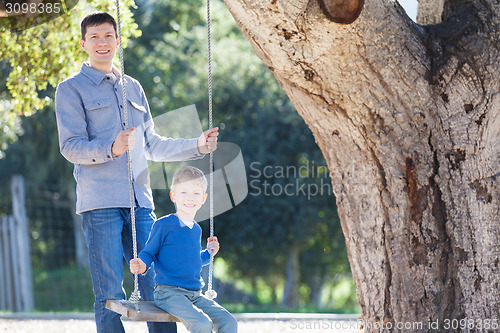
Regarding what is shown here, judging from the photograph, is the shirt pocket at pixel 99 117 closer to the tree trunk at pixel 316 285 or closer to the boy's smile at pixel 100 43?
the boy's smile at pixel 100 43

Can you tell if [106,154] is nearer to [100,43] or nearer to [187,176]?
[187,176]

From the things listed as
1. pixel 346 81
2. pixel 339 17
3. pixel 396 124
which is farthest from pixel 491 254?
pixel 339 17

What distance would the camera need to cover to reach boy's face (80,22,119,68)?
11.2 ft

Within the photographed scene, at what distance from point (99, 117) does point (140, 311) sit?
971mm

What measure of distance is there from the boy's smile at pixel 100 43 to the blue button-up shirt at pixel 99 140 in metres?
0.06

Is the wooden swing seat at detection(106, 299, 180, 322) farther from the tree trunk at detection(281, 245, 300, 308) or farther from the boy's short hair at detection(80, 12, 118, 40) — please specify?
Answer: the tree trunk at detection(281, 245, 300, 308)

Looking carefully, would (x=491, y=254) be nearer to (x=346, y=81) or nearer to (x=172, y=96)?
(x=346, y=81)

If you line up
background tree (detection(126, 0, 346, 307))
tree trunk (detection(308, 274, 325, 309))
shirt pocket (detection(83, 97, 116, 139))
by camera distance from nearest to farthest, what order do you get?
shirt pocket (detection(83, 97, 116, 139)) < background tree (detection(126, 0, 346, 307)) < tree trunk (detection(308, 274, 325, 309))

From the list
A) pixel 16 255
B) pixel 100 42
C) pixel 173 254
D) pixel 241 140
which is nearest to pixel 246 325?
pixel 173 254

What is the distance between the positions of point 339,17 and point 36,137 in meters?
11.7

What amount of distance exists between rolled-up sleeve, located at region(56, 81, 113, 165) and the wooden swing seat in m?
0.66

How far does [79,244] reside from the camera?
45.3 ft

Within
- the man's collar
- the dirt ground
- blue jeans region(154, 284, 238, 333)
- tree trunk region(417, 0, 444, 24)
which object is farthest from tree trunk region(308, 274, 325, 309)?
the man's collar

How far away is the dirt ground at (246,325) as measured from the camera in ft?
18.7
